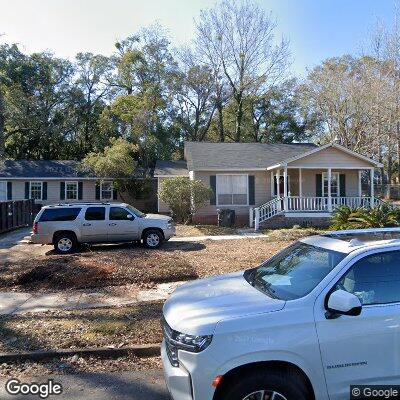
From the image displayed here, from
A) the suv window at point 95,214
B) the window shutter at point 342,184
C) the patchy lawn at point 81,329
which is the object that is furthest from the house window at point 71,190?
the patchy lawn at point 81,329

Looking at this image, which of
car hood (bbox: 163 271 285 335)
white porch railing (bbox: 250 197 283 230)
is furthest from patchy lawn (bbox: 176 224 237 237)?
car hood (bbox: 163 271 285 335)

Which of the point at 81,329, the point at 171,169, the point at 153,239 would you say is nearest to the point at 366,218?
the point at 153,239

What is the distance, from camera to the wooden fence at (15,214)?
21.1m

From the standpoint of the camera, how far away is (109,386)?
16.0 ft

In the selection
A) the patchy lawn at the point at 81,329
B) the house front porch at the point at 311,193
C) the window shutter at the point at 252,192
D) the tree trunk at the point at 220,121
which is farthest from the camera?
the tree trunk at the point at 220,121

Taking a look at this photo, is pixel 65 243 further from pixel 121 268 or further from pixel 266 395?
pixel 266 395

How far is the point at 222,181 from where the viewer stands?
2512 centimetres

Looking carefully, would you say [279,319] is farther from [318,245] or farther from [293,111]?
[293,111]

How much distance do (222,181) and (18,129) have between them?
2532 centimetres

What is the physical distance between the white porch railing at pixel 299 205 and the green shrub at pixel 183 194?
2961 millimetres

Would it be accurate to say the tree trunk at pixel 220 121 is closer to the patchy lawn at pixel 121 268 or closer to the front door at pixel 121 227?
the front door at pixel 121 227

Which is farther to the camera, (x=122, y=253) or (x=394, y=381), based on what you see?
(x=122, y=253)

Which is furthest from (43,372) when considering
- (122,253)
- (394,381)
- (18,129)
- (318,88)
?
(18,129)

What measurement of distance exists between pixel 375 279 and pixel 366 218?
43.5 ft
